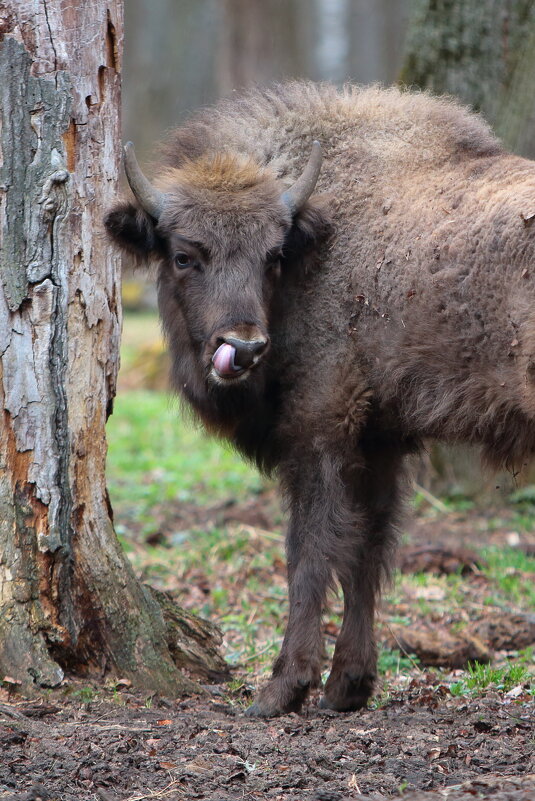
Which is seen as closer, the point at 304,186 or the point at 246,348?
the point at 246,348

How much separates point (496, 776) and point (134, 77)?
96.5ft

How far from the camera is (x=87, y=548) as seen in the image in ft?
14.4

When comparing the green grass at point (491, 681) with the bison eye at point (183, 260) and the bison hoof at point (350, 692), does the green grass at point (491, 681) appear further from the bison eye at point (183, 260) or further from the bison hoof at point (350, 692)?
the bison eye at point (183, 260)

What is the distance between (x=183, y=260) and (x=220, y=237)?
29 cm

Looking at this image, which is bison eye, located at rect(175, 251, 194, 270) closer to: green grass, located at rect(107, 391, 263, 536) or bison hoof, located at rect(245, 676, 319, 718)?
bison hoof, located at rect(245, 676, 319, 718)

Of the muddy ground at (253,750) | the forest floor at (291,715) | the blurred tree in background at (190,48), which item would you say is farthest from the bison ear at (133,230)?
the blurred tree in background at (190,48)

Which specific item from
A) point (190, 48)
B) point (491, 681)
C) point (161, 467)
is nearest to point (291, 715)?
point (491, 681)

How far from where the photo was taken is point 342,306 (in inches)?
183

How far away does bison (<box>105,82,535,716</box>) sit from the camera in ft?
14.0

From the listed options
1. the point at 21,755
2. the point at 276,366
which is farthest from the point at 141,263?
the point at 21,755

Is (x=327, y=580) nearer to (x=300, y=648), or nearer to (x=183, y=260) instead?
(x=300, y=648)

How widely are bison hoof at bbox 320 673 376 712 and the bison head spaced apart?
63.6 inches

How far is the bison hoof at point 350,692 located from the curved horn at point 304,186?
2386 millimetres

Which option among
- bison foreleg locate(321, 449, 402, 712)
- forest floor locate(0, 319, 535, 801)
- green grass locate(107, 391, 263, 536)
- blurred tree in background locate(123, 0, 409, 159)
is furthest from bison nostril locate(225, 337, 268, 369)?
blurred tree in background locate(123, 0, 409, 159)
